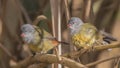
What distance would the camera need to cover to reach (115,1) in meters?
2.34

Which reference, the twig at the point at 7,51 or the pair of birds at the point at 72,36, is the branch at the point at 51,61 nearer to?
the pair of birds at the point at 72,36

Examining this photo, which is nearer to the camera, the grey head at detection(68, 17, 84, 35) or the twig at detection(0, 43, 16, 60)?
the grey head at detection(68, 17, 84, 35)

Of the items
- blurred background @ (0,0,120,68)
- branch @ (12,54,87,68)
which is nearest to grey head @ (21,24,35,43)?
blurred background @ (0,0,120,68)

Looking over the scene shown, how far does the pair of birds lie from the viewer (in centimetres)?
166

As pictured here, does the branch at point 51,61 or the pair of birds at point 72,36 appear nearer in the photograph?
the branch at point 51,61

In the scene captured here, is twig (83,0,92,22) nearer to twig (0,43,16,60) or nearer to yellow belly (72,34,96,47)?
yellow belly (72,34,96,47)

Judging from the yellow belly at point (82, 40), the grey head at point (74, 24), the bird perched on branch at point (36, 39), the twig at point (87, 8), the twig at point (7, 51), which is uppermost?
the twig at point (87, 8)

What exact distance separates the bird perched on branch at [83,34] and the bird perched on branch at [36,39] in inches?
5.3

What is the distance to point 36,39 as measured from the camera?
6.45 ft

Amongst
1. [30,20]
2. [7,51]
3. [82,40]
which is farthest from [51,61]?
[30,20]

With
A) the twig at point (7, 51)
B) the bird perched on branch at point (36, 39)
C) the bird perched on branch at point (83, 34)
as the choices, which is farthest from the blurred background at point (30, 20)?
the bird perched on branch at point (83, 34)

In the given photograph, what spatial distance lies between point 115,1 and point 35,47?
0.74 metres

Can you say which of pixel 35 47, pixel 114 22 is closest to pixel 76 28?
pixel 35 47

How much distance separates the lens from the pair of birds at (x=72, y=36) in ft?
5.44
